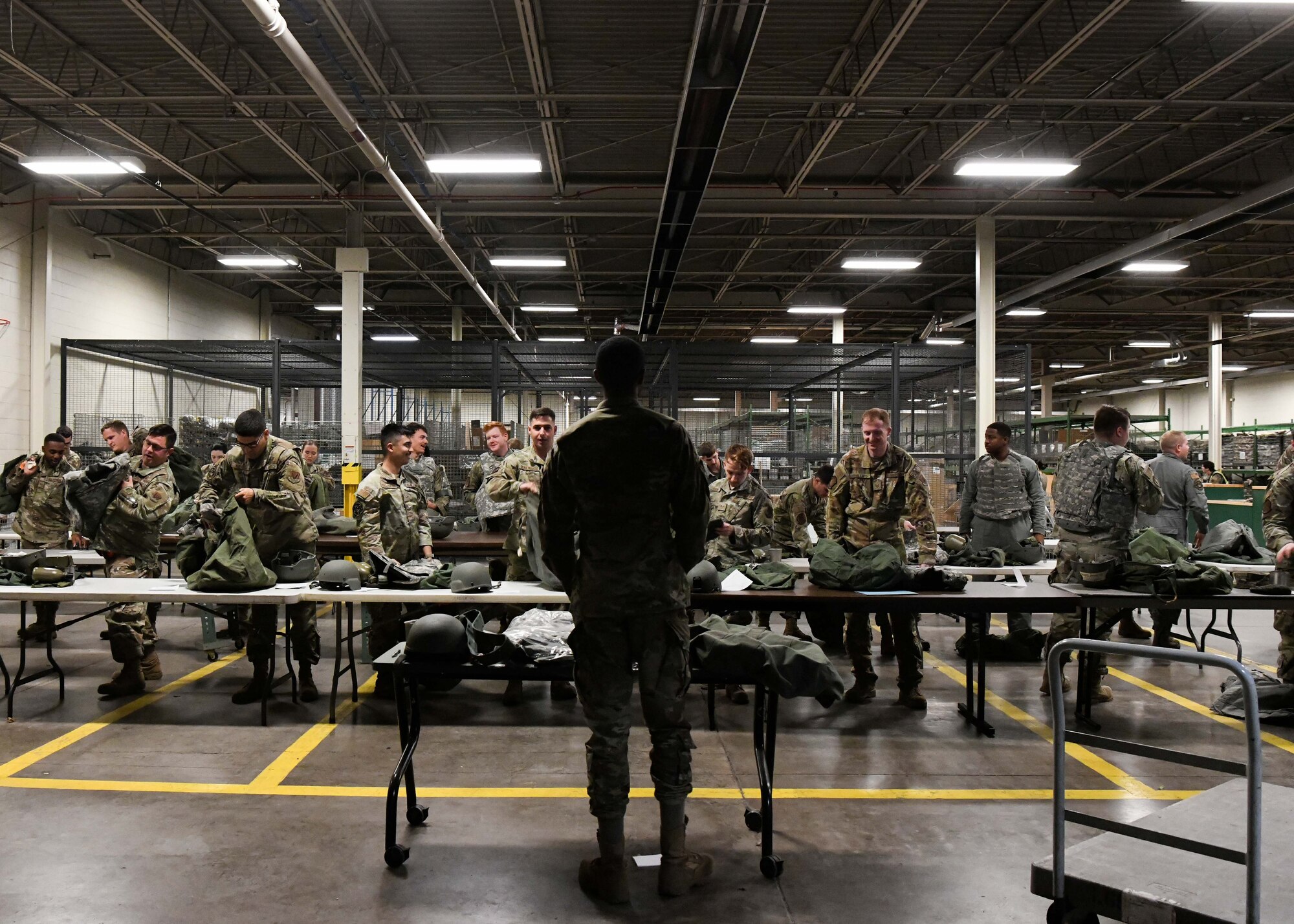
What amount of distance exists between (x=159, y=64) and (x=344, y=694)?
23.7ft

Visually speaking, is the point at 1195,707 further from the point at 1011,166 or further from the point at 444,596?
the point at 1011,166

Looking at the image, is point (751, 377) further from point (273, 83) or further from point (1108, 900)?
point (1108, 900)

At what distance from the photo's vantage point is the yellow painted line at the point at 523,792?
3.73 m

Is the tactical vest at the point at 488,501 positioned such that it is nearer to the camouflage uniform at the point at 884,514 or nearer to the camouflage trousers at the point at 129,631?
the camouflage trousers at the point at 129,631

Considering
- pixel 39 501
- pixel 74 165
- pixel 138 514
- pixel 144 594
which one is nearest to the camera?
pixel 144 594

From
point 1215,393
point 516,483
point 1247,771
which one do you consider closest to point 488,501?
point 516,483

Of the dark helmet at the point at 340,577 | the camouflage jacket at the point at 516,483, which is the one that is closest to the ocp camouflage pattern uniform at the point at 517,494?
the camouflage jacket at the point at 516,483

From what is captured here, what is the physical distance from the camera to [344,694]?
5445mm

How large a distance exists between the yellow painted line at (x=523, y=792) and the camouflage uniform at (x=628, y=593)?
3.73ft

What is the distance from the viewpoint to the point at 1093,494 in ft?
16.7

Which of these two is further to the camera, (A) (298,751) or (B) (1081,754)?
(B) (1081,754)

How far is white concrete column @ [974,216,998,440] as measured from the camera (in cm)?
1183

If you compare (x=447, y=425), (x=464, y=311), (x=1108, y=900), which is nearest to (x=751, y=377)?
(x=447, y=425)

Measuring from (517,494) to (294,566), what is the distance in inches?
61.6
